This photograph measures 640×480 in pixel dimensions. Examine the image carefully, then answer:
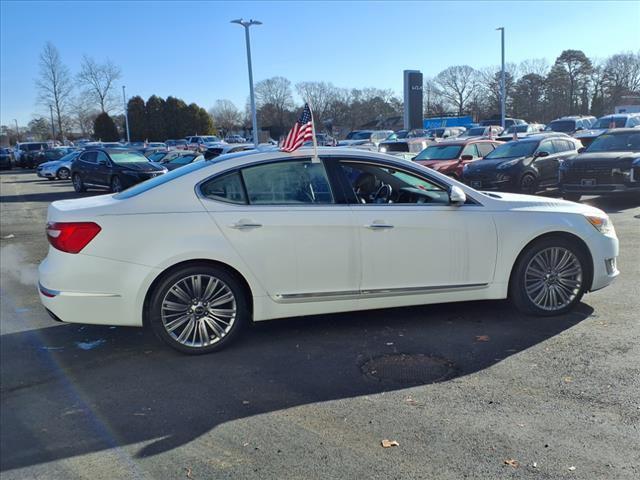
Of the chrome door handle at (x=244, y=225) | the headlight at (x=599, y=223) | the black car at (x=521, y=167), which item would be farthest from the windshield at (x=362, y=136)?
the chrome door handle at (x=244, y=225)

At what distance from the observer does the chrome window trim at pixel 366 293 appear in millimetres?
4754

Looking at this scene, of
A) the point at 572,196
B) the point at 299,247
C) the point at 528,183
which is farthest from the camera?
the point at 528,183

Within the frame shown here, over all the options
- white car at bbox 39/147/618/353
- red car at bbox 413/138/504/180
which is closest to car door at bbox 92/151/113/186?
red car at bbox 413/138/504/180

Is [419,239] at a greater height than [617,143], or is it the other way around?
[617,143]

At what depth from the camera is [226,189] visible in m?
4.73

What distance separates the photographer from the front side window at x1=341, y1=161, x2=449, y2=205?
5078 millimetres

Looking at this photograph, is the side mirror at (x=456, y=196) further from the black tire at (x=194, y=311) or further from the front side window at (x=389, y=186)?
the black tire at (x=194, y=311)

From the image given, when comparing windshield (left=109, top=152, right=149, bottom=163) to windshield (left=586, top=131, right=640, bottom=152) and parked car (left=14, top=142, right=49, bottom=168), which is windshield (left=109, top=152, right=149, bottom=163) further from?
parked car (left=14, top=142, right=49, bottom=168)

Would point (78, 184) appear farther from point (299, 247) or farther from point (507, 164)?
point (299, 247)

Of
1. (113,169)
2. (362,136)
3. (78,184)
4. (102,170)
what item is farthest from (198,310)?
(362,136)

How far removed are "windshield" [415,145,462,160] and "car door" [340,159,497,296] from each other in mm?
12059

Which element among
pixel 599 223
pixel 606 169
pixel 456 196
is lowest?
pixel 599 223

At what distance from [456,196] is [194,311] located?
2.39m

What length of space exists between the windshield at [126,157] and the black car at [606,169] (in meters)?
14.0
